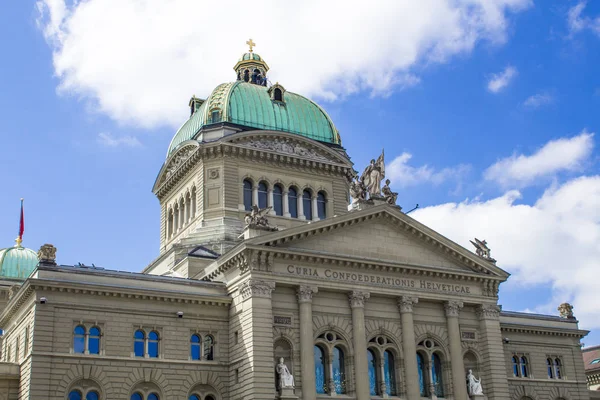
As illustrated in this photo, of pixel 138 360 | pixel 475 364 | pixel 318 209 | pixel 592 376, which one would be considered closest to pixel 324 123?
pixel 318 209

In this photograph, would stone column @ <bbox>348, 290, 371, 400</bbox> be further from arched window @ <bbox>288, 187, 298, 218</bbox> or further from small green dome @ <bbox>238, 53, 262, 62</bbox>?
small green dome @ <bbox>238, 53, 262, 62</bbox>

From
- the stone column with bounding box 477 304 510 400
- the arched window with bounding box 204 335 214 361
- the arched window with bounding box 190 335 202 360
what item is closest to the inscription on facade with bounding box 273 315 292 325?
the arched window with bounding box 204 335 214 361

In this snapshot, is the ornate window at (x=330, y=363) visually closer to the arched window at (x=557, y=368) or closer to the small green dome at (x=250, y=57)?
the arched window at (x=557, y=368)

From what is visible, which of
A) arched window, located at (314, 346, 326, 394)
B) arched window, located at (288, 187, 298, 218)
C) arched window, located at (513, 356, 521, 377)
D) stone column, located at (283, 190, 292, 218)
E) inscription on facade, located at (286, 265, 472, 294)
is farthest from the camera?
arched window, located at (288, 187, 298, 218)

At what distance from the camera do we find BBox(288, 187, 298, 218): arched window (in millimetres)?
58444

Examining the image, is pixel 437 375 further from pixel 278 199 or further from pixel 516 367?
pixel 278 199

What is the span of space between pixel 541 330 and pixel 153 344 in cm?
2822

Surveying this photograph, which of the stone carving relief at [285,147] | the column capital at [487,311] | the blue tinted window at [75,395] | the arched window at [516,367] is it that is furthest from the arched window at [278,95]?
the blue tinted window at [75,395]

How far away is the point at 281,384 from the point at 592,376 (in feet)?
138

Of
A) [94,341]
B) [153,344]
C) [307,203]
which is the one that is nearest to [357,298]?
[153,344]

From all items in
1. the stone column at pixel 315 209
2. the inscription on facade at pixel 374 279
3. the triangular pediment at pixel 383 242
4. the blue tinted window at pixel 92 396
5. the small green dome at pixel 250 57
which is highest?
the small green dome at pixel 250 57

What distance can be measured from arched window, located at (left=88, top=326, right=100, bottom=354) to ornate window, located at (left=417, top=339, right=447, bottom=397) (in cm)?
1832

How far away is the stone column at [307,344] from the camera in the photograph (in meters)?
42.6

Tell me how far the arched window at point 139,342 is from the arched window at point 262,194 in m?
16.6
